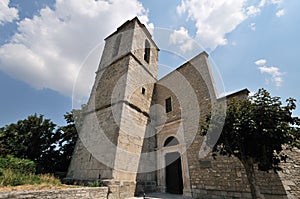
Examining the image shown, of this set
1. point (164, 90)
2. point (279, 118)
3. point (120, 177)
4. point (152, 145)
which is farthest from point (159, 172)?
point (279, 118)

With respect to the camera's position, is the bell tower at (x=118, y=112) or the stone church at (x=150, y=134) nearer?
the stone church at (x=150, y=134)

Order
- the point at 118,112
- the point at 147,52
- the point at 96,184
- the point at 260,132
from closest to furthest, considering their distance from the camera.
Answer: the point at 260,132 < the point at 96,184 < the point at 118,112 < the point at 147,52

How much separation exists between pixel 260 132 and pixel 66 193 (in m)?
5.98

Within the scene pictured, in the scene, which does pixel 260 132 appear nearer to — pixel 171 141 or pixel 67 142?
pixel 171 141

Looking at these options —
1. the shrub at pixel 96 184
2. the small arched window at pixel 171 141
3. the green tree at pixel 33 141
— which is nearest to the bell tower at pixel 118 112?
the shrub at pixel 96 184

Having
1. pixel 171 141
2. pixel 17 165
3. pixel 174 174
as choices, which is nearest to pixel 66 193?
pixel 17 165

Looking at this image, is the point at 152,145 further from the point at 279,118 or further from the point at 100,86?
the point at 279,118

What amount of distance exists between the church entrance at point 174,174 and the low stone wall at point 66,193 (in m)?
3.56

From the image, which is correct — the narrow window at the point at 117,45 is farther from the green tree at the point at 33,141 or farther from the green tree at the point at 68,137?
the green tree at the point at 33,141

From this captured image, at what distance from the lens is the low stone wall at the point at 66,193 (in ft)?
13.0

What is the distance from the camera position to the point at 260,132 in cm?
453

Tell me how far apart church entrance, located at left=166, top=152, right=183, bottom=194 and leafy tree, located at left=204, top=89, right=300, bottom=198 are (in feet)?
11.9

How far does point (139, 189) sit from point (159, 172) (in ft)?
5.24

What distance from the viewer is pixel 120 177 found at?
6324mm
